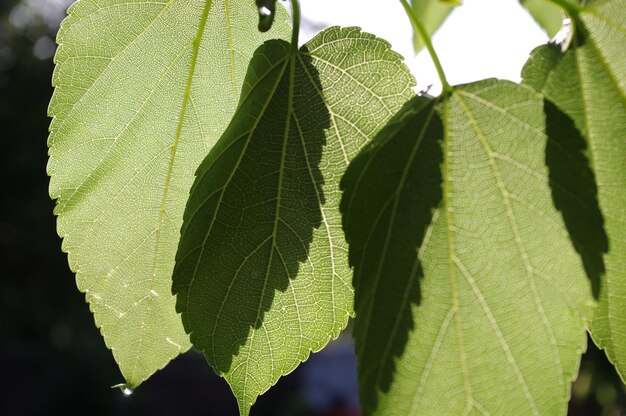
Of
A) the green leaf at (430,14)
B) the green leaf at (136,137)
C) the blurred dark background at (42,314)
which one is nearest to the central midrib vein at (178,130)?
the green leaf at (136,137)

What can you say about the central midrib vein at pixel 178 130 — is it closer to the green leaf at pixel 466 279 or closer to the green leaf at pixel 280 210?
the green leaf at pixel 280 210

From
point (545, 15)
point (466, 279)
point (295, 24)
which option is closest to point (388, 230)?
point (466, 279)

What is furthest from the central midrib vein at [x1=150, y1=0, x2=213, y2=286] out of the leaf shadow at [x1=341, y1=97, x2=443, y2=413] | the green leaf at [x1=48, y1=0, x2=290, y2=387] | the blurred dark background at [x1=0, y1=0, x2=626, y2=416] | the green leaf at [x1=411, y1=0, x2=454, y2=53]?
the blurred dark background at [x1=0, y1=0, x2=626, y2=416]

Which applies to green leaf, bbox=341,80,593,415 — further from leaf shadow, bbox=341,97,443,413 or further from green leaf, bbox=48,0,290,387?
green leaf, bbox=48,0,290,387

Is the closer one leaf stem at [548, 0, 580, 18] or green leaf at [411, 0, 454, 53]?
leaf stem at [548, 0, 580, 18]

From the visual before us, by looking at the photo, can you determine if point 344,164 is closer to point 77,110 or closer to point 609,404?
point 77,110

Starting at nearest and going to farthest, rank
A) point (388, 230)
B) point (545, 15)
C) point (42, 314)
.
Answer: point (388, 230) → point (545, 15) → point (42, 314)

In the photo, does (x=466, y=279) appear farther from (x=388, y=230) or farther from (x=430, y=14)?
(x=430, y=14)
